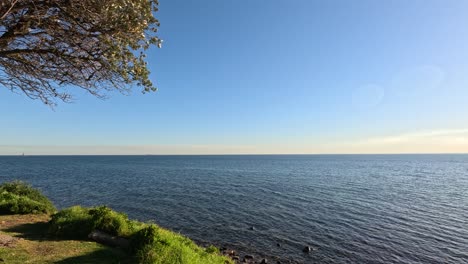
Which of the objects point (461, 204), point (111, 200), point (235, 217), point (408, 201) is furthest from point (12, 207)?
point (461, 204)

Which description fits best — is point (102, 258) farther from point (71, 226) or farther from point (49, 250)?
point (71, 226)

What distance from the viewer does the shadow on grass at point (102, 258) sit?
1127 centimetres

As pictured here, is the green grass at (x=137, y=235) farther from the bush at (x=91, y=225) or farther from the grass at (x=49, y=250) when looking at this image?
the grass at (x=49, y=250)

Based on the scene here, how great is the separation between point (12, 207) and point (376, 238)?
1192 inches

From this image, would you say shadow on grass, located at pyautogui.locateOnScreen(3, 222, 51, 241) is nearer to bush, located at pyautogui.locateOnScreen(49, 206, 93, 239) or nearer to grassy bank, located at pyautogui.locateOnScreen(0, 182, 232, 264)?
grassy bank, located at pyautogui.locateOnScreen(0, 182, 232, 264)

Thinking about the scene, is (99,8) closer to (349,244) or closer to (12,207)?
(12,207)

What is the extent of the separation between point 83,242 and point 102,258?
9.07ft

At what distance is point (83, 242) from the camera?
1392 centimetres

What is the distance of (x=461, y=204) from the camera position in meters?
45.6

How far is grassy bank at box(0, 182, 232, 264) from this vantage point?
11555 millimetres

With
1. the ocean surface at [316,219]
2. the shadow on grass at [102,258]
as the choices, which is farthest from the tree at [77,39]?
the ocean surface at [316,219]

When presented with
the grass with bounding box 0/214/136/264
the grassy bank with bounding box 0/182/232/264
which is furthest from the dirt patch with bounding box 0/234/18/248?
the grass with bounding box 0/214/136/264

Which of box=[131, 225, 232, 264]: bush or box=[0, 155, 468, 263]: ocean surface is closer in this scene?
box=[131, 225, 232, 264]: bush

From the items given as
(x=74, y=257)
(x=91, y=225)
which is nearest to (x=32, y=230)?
(x=91, y=225)
